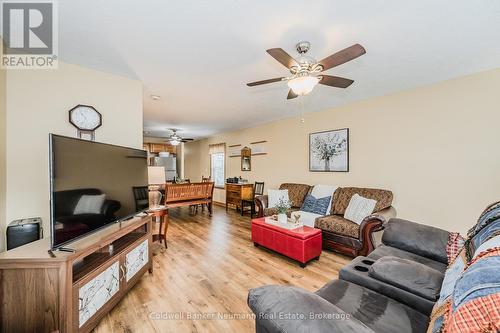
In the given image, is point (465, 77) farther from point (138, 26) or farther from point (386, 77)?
point (138, 26)

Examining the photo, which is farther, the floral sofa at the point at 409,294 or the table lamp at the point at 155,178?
the table lamp at the point at 155,178

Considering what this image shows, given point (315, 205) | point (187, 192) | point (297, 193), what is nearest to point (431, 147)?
point (315, 205)

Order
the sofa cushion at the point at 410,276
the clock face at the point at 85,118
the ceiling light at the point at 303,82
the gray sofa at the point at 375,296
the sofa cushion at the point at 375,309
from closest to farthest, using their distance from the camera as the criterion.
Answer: the gray sofa at the point at 375,296, the sofa cushion at the point at 375,309, the sofa cushion at the point at 410,276, the ceiling light at the point at 303,82, the clock face at the point at 85,118

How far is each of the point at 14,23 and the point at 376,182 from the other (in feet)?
15.7

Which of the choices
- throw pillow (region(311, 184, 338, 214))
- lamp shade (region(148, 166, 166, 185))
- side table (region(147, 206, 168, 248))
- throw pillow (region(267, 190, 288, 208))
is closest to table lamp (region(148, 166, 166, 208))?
lamp shade (region(148, 166, 166, 185))

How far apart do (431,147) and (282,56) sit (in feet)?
9.05

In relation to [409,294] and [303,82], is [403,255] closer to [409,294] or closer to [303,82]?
[409,294]

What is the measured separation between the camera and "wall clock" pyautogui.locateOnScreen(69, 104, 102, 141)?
7.50 ft

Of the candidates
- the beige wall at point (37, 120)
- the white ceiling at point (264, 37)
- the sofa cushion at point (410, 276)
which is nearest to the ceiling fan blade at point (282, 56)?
the white ceiling at point (264, 37)

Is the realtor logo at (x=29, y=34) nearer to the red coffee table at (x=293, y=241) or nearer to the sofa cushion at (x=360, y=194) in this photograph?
the red coffee table at (x=293, y=241)

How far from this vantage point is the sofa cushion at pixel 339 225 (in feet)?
9.57

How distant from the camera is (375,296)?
132 centimetres

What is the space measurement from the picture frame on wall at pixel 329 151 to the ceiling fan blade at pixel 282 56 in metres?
2.53

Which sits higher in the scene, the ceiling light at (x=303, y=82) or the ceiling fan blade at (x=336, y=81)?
the ceiling fan blade at (x=336, y=81)
